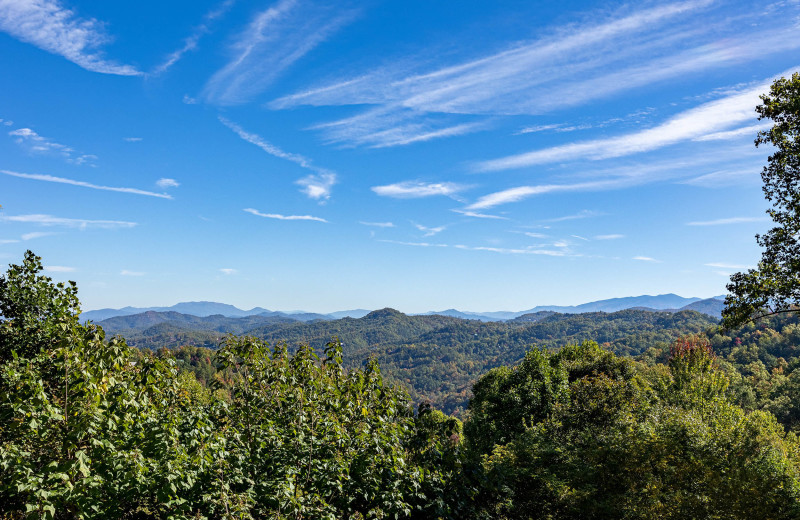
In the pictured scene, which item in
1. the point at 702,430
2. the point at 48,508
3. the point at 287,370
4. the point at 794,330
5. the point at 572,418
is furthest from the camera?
the point at 794,330

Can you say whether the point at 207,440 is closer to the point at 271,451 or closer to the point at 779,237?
the point at 271,451

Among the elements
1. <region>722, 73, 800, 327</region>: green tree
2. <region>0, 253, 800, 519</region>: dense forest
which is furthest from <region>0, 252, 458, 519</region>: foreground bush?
<region>722, 73, 800, 327</region>: green tree

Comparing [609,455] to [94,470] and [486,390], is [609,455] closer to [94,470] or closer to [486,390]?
[94,470]

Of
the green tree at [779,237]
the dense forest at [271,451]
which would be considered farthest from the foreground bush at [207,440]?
the green tree at [779,237]

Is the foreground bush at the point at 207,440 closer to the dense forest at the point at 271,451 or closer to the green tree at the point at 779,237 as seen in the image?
the dense forest at the point at 271,451

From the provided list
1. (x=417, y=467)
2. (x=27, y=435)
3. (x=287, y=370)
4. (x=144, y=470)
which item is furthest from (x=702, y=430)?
(x=27, y=435)

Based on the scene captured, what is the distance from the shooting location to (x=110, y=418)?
185 inches

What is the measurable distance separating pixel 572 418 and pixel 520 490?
40.5 feet

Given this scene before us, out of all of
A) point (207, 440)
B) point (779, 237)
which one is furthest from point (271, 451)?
point (779, 237)

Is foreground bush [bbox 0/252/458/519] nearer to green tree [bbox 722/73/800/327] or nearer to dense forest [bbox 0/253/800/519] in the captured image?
dense forest [bbox 0/253/800/519]

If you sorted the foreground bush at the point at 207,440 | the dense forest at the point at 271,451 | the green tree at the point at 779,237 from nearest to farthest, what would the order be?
the foreground bush at the point at 207,440, the dense forest at the point at 271,451, the green tree at the point at 779,237

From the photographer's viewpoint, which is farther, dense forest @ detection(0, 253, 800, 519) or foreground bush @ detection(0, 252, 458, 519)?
dense forest @ detection(0, 253, 800, 519)

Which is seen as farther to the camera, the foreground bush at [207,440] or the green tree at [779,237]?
the green tree at [779,237]

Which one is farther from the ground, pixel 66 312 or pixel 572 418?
pixel 66 312
